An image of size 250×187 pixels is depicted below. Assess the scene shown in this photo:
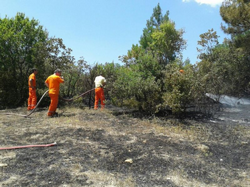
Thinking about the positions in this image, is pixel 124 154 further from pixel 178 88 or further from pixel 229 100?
pixel 229 100

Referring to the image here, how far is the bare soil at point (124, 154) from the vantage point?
2.83m

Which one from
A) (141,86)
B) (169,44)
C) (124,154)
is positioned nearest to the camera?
(124,154)

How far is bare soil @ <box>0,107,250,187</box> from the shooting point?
9.28 feet

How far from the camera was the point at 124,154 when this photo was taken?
3.69 metres

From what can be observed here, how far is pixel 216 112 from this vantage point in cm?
796

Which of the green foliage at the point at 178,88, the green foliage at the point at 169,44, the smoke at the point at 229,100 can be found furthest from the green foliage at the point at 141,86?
the smoke at the point at 229,100

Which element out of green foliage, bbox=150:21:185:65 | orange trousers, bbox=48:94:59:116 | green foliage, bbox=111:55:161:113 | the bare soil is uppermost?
green foliage, bbox=150:21:185:65

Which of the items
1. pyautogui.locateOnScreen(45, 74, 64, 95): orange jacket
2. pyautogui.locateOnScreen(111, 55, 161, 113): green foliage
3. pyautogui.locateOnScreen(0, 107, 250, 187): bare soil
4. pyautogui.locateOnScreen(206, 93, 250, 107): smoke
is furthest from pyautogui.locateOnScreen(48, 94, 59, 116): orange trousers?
pyautogui.locateOnScreen(206, 93, 250, 107): smoke

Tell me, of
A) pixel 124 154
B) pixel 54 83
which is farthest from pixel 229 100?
pixel 124 154

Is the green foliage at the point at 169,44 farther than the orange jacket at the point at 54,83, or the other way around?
the green foliage at the point at 169,44

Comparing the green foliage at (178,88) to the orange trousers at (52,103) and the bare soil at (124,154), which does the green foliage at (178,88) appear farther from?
the orange trousers at (52,103)

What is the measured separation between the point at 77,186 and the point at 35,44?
25.6ft

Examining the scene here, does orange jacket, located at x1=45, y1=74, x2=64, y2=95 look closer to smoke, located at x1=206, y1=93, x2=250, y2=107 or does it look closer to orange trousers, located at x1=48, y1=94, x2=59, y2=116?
orange trousers, located at x1=48, y1=94, x2=59, y2=116

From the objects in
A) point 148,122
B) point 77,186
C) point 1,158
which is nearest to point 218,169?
point 77,186
